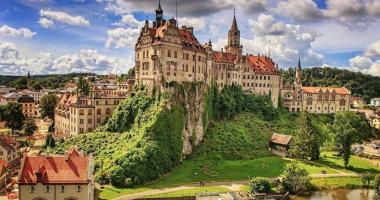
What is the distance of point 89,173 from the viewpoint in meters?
45.7

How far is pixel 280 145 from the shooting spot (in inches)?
3199

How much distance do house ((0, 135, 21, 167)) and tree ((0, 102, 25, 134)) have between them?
2026cm

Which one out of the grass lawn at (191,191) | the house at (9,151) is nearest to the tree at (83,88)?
the house at (9,151)

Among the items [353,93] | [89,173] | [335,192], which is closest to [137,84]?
[89,173]

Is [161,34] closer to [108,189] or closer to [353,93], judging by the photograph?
[108,189]

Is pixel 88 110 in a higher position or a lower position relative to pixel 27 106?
higher

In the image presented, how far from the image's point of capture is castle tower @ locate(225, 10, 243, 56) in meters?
106

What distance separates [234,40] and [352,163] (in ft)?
148

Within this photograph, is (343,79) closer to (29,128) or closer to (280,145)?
(280,145)

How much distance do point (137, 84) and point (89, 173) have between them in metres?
35.2

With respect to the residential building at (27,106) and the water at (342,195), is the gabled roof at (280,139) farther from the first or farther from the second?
the residential building at (27,106)

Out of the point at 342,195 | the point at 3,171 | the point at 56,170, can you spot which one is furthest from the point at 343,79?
the point at 56,170

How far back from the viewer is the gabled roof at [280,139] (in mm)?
80412

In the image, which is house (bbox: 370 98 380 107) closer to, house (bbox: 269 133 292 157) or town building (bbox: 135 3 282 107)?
town building (bbox: 135 3 282 107)
